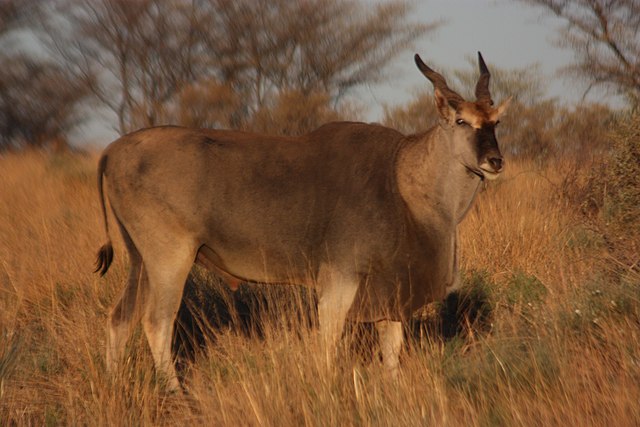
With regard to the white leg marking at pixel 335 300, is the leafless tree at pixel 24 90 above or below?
above

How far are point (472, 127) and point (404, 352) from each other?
140 cm

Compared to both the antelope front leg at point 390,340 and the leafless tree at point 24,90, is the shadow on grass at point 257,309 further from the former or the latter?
the leafless tree at point 24,90

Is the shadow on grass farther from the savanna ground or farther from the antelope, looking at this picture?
the antelope

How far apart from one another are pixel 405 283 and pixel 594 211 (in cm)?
448

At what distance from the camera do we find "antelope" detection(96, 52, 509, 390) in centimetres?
509

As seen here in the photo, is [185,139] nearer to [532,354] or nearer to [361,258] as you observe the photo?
[361,258]

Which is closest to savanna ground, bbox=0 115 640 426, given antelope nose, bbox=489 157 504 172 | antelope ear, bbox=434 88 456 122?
antelope nose, bbox=489 157 504 172

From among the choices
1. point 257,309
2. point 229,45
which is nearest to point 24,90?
point 229,45

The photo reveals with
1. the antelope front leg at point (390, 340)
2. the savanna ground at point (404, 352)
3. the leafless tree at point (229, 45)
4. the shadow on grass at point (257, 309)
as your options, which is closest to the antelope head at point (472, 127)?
the savanna ground at point (404, 352)

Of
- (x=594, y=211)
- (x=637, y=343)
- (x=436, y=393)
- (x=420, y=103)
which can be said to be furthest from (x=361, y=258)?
(x=420, y=103)

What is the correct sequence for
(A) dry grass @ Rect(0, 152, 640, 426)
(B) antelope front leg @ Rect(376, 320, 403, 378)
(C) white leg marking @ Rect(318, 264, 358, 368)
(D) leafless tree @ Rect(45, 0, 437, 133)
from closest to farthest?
(A) dry grass @ Rect(0, 152, 640, 426)
(C) white leg marking @ Rect(318, 264, 358, 368)
(B) antelope front leg @ Rect(376, 320, 403, 378)
(D) leafless tree @ Rect(45, 0, 437, 133)

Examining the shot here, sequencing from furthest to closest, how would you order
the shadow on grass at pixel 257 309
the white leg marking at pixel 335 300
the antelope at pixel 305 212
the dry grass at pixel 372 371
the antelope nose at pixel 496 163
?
the shadow on grass at pixel 257 309 < the antelope at pixel 305 212 < the white leg marking at pixel 335 300 < the antelope nose at pixel 496 163 < the dry grass at pixel 372 371

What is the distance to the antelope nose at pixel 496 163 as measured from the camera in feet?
15.6

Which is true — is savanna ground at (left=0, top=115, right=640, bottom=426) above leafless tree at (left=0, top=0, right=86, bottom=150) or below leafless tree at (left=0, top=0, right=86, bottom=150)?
below
